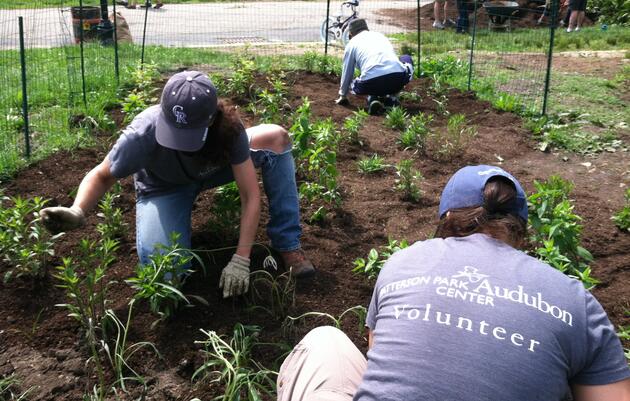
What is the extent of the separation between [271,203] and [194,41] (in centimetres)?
1004

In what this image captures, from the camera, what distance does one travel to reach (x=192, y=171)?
11.7ft

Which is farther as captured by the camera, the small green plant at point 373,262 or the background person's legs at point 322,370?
the small green plant at point 373,262

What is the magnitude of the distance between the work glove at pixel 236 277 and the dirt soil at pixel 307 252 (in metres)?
0.14

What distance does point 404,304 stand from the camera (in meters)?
1.89

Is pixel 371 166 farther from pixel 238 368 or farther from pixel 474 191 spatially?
pixel 474 191

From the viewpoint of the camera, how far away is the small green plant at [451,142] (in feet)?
18.5

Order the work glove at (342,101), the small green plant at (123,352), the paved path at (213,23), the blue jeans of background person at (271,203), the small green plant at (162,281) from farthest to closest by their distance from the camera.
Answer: the paved path at (213,23) → the work glove at (342,101) → the blue jeans of background person at (271,203) → the small green plant at (162,281) → the small green plant at (123,352)

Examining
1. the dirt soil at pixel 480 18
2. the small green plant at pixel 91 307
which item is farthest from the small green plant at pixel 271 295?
the dirt soil at pixel 480 18

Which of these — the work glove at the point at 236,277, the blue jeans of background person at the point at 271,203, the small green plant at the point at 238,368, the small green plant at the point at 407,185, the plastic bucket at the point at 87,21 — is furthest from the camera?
the plastic bucket at the point at 87,21

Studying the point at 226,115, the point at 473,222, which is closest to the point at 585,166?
the point at 226,115

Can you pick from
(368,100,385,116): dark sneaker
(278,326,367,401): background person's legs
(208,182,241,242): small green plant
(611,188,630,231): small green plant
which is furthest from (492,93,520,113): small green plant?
(278,326,367,401): background person's legs

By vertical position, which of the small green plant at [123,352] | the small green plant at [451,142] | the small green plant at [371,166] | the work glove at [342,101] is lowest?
the small green plant at [123,352]

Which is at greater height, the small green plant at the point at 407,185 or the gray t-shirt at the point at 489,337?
the gray t-shirt at the point at 489,337

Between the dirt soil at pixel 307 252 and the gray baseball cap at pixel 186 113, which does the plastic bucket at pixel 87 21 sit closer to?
the dirt soil at pixel 307 252
